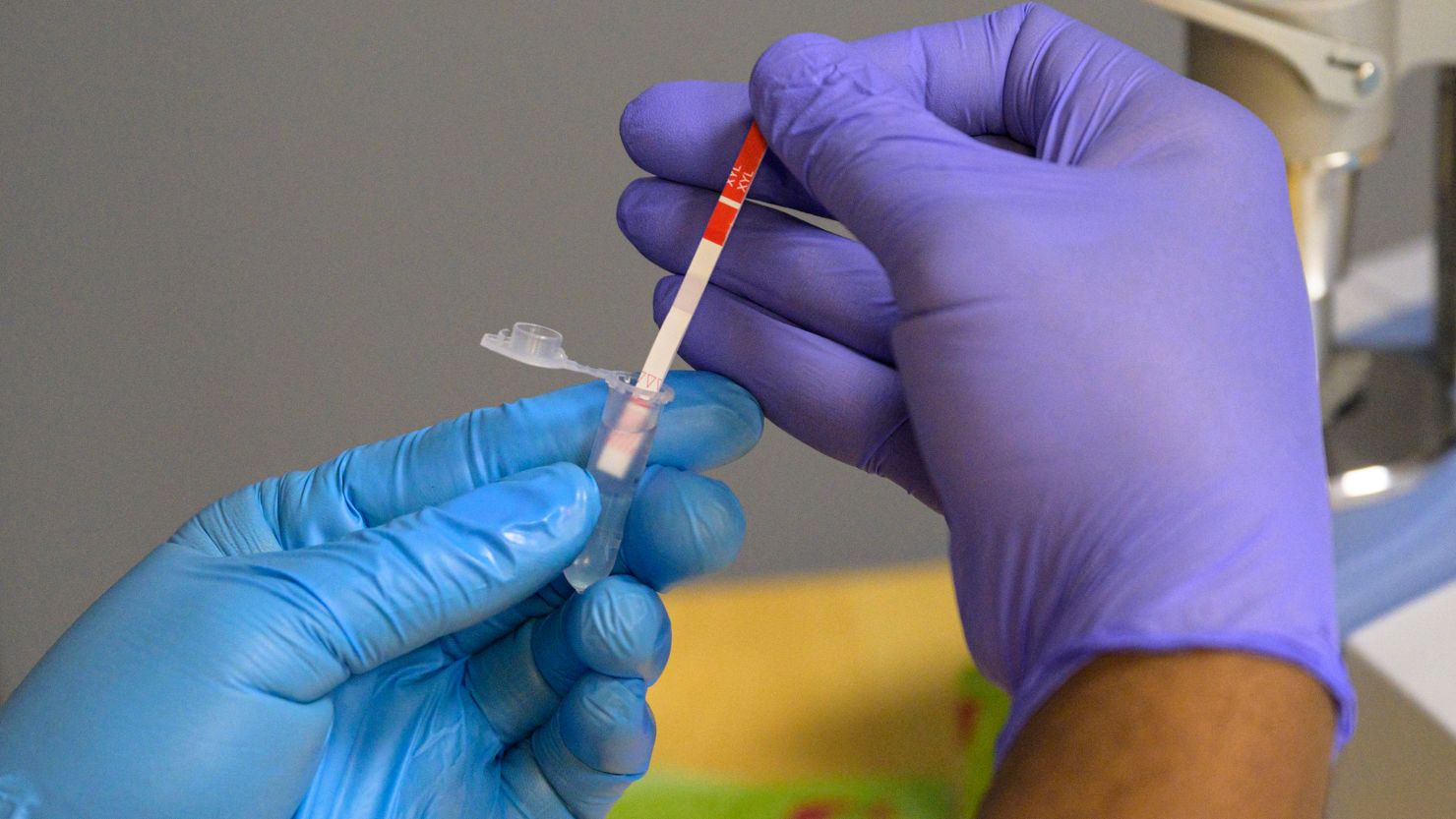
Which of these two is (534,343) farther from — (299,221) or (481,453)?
(299,221)

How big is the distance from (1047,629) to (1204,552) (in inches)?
3.6

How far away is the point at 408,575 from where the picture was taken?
68 centimetres

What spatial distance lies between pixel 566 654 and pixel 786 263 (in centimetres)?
32

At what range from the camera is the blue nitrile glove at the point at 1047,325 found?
1.83 feet

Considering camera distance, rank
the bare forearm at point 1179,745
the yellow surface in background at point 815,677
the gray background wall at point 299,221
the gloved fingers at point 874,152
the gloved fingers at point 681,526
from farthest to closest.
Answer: the gray background wall at point 299,221, the yellow surface in background at point 815,677, the gloved fingers at point 681,526, the gloved fingers at point 874,152, the bare forearm at point 1179,745

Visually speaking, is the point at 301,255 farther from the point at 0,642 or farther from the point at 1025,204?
the point at 1025,204

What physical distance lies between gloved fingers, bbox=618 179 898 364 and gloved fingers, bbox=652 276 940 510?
1 centimetres

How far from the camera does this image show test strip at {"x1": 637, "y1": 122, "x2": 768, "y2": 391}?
0.74 meters

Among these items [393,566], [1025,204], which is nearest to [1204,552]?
[1025,204]

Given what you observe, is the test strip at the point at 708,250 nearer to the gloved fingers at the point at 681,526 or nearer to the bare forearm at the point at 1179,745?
the gloved fingers at the point at 681,526

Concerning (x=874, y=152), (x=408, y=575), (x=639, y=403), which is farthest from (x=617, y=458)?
(x=874, y=152)

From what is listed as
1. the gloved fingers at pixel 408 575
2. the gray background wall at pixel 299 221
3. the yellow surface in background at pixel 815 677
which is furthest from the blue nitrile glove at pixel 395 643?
the gray background wall at pixel 299 221

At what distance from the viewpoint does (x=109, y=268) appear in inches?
61.9

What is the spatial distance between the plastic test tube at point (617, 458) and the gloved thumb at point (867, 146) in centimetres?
17
